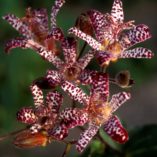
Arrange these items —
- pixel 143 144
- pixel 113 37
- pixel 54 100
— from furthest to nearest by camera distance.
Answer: pixel 143 144, pixel 113 37, pixel 54 100

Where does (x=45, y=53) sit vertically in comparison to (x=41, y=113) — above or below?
above

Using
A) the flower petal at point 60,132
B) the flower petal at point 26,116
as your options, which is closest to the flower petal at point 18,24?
the flower petal at point 26,116

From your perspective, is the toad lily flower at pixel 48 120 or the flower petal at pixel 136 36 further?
the flower petal at pixel 136 36

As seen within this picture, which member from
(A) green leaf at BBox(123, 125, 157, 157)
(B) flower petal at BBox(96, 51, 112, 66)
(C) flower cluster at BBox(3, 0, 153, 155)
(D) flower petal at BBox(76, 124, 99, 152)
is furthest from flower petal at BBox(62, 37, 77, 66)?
(A) green leaf at BBox(123, 125, 157, 157)

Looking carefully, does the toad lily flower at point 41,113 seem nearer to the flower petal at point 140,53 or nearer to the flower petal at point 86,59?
the flower petal at point 86,59

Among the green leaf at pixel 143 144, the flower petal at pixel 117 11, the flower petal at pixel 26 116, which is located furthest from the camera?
the green leaf at pixel 143 144

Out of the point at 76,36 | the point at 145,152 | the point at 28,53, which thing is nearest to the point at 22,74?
the point at 28,53

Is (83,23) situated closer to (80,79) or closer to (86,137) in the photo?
(80,79)

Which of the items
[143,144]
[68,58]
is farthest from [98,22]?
[143,144]
